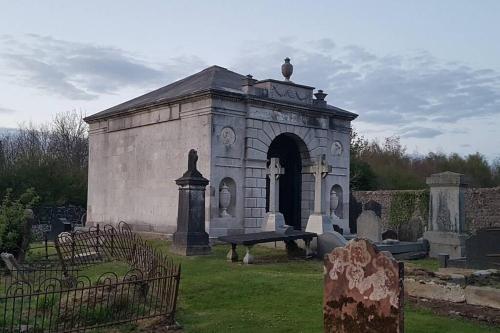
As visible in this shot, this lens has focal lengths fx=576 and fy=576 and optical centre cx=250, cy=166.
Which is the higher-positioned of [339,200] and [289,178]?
[289,178]

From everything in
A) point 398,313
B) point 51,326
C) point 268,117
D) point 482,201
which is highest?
point 268,117

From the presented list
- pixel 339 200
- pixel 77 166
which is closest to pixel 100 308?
→ pixel 339 200

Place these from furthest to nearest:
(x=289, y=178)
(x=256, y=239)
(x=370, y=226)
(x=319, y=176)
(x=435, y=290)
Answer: (x=289, y=178)
(x=370, y=226)
(x=319, y=176)
(x=256, y=239)
(x=435, y=290)

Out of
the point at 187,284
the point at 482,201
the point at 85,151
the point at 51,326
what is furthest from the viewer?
the point at 85,151

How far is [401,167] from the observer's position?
4525cm

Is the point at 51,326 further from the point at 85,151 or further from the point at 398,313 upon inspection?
the point at 85,151

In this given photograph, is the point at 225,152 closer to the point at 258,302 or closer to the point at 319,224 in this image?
the point at 319,224

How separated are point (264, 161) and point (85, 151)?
3152 cm

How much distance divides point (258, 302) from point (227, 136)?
9448 millimetres

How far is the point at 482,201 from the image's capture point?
24344 millimetres

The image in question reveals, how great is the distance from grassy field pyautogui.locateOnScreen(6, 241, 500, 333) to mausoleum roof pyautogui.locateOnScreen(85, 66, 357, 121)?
665 centimetres

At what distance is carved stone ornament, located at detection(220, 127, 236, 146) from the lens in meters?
17.9

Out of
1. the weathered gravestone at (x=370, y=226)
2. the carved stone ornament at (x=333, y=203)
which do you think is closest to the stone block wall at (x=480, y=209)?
the carved stone ornament at (x=333, y=203)

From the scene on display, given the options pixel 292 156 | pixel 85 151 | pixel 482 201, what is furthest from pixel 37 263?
pixel 85 151
